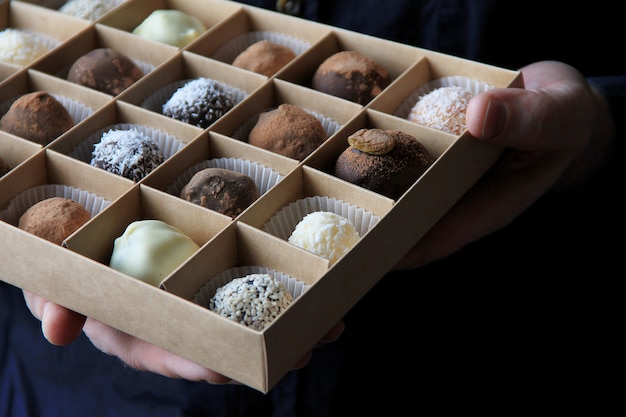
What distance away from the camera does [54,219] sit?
128 cm

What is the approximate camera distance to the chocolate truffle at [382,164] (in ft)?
4.48

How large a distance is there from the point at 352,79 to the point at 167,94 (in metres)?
0.42

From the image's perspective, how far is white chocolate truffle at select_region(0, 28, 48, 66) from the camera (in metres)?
1.68

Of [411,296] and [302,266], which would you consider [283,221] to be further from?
[411,296]

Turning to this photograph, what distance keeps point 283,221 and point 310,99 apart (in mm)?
339

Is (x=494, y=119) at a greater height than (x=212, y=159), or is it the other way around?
(x=494, y=119)

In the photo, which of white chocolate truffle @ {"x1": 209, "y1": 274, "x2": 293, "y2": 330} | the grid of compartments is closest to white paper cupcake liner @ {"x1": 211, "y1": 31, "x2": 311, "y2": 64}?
the grid of compartments

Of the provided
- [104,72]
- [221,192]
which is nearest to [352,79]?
[221,192]

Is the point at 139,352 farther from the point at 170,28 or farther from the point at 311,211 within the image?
the point at 170,28

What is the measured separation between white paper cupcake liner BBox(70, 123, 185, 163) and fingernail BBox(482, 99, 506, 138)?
2.00ft

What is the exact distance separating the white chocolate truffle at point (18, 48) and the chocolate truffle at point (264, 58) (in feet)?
1.54

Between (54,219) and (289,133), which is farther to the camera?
(289,133)

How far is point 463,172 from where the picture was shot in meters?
1.42

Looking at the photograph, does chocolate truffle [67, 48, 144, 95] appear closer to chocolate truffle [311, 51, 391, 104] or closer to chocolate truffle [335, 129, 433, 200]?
chocolate truffle [311, 51, 391, 104]
